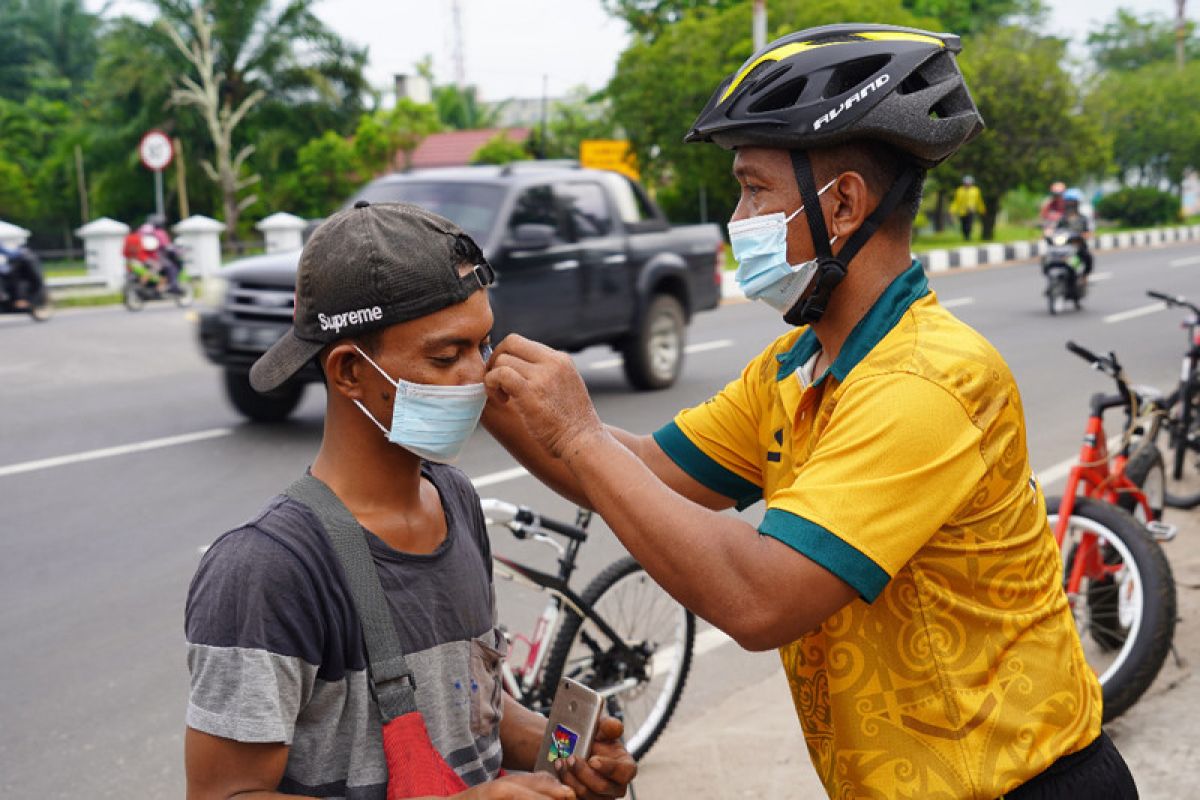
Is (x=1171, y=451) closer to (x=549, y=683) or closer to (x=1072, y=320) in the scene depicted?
(x=549, y=683)

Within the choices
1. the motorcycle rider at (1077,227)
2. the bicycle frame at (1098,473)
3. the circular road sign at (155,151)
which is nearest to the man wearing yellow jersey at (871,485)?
the bicycle frame at (1098,473)

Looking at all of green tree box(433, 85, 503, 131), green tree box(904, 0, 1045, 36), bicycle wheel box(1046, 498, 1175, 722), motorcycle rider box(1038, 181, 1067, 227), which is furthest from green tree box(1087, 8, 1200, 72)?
bicycle wheel box(1046, 498, 1175, 722)

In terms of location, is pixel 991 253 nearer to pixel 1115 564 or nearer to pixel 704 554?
pixel 1115 564

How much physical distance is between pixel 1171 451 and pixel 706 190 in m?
27.9

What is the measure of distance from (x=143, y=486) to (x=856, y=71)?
6.51 meters

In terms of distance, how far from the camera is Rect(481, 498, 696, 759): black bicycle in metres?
3.84

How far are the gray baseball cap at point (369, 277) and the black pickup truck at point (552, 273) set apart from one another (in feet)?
19.9

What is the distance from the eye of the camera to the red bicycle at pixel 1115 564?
13.0 feet

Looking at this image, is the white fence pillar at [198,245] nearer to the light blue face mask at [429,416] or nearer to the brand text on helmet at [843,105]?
the light blue face mask at [429,416]

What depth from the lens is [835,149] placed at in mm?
2057

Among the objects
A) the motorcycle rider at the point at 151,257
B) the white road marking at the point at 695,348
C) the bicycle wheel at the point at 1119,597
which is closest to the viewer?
the bicycle wheel at the point at 1119,597

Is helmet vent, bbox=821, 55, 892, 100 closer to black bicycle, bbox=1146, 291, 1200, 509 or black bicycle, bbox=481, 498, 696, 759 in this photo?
black bicycle, bbox=481, 498, 696, 759

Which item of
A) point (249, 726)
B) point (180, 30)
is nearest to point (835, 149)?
point (249, 726)

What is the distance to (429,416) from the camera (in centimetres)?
203
